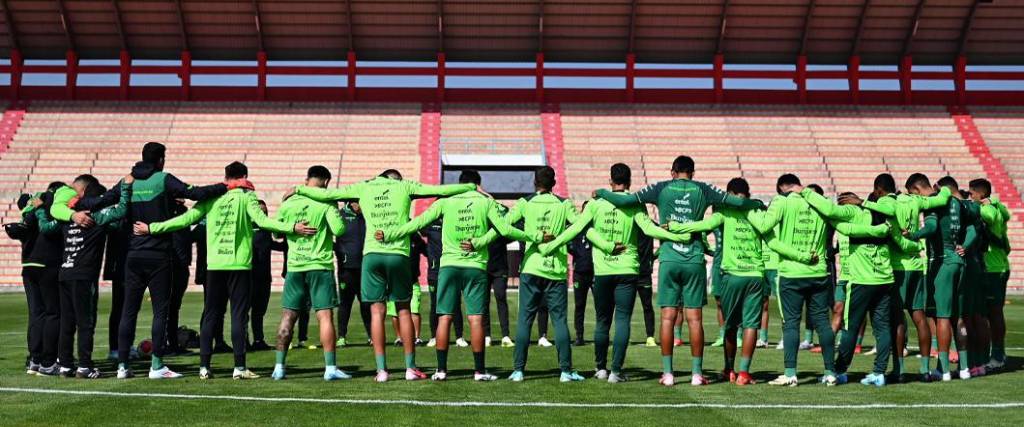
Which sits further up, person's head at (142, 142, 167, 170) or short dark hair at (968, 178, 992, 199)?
person's head at (142, 142, 167, 170)

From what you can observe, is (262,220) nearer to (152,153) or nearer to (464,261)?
(152,153)

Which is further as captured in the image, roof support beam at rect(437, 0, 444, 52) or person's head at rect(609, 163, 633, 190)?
roof support beam at rect(437, 0, 444, 52)

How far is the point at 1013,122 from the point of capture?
144ft

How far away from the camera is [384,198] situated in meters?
10.0

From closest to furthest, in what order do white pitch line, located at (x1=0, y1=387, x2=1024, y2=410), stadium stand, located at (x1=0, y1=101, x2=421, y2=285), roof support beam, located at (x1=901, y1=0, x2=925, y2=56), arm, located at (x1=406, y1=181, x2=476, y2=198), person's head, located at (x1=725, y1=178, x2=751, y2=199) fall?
white pitch line, located at (x1=0, y1=387, x2=1024, y2=410) < arm, located at (x1=406, y1=181, x2=476, y2=198) < person's head, located at (x1=725, y1=178, x2=751, y2=199) < stadium stand, located at (x1=0, y1=101, x2=421, y2=285) < roof support beam, located at (x1=901, y1=0, x2=925, y2=56)

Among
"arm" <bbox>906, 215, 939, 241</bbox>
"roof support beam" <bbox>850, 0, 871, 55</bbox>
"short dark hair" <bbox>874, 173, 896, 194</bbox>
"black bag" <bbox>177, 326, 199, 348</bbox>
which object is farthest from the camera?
"roof support beam" <bbox>850, 0, 871, 55</bbox>

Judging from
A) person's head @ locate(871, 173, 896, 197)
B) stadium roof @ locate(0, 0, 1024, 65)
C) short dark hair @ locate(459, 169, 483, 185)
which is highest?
stadium roof @ locate(0, 0, 1024, 65)

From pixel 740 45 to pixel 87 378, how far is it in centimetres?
3708

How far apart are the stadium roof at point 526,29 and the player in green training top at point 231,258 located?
106 feet

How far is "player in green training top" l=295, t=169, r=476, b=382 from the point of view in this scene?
9.93 metres

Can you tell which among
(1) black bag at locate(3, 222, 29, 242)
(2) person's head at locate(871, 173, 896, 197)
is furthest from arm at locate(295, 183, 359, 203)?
(2) person's head at locate(871, 173, 896, 197)

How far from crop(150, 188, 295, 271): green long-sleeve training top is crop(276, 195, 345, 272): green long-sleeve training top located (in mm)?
139

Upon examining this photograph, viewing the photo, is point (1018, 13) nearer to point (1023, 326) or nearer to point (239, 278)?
point (1023, 326)

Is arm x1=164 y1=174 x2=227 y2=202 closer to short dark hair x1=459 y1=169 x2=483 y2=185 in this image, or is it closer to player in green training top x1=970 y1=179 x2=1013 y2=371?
short dark hair x1=459 y1=169 x2=483 y2=185
